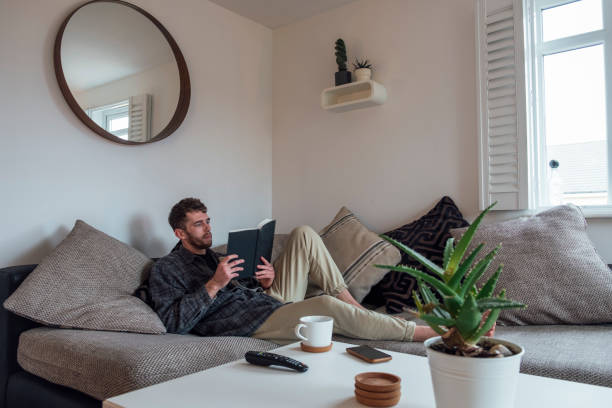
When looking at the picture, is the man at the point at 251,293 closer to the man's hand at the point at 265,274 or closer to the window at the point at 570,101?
the man's hand at the point at 265,274

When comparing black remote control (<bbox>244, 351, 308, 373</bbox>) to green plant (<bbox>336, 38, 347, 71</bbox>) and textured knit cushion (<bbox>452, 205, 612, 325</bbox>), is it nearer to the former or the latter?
textured knit cushion (<bbox>452, 205, 612, 325</bbox>)

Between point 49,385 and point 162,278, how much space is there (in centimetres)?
55

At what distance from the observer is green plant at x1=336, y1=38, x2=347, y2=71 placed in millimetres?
2884

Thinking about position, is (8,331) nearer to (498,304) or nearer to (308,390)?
(308,390)

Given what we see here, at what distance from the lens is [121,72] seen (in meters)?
2.49

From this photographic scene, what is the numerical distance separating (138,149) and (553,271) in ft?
7.07

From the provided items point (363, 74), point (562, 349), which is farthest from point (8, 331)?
point (363, 74)

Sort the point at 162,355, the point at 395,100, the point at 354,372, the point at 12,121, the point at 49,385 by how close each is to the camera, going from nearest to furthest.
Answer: the point at 354,372
the point at 162,355
the point at 49,385
the point at 12,121
the point at 395,100

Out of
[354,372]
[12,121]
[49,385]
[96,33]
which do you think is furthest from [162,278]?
[96,33]

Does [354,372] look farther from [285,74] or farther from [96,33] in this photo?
[285,74]

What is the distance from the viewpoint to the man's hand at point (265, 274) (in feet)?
7.33

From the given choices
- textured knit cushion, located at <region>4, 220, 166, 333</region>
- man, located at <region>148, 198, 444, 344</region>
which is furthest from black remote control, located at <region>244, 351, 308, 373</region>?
textured knit cushion, located at <region>4, 220, 166, 333</region>

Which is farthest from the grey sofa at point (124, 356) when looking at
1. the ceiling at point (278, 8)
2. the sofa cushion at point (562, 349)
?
the ceiling at point (278, 8)

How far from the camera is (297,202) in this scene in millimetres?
3309
